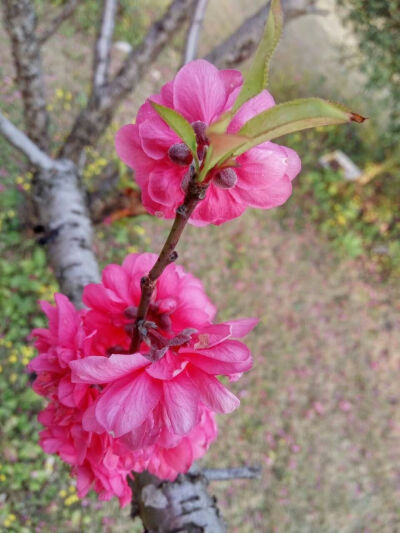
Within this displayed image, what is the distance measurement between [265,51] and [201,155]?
0.17 meters

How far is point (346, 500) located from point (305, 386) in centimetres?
87

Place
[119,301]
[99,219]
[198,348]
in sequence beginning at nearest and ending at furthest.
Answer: [198,348] → [119,301] → [99,219]

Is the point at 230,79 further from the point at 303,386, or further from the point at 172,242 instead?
the point at 303,386

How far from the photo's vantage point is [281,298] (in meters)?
3.86

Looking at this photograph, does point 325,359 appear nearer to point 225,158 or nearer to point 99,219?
point 99,219

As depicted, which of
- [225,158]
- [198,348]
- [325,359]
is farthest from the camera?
[325,359]

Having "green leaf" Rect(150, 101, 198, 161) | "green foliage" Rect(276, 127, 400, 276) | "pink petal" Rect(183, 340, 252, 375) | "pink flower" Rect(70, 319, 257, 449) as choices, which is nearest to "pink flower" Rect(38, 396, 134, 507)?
"pink flower" Rect(70, 319, 257, 449)

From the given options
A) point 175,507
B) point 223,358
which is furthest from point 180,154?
point 175,507

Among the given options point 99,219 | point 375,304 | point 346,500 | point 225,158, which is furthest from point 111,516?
point 375,304

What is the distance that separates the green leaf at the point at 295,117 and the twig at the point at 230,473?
1.08 m

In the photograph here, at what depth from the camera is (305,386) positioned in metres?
3.50

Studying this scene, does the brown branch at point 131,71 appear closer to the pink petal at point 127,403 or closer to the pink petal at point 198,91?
the pink petal at point 198,91

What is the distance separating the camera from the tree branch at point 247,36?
2.10m

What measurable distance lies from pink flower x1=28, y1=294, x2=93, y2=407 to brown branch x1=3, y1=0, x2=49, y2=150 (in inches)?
65.7
